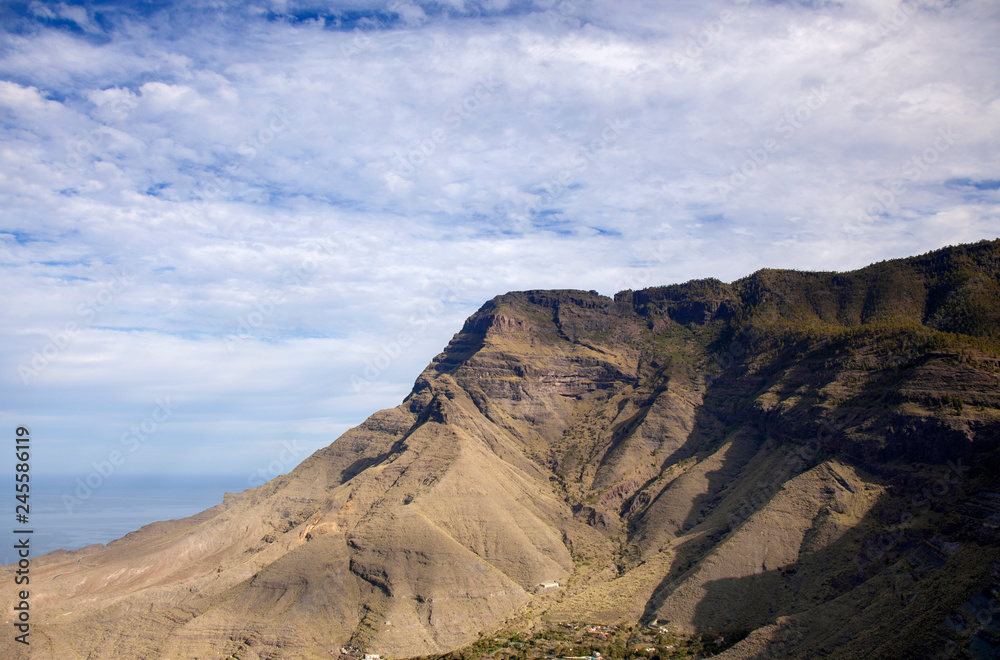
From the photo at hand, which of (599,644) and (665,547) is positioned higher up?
(665,547)

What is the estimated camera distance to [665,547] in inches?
5684

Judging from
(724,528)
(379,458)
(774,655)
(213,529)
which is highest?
(379,458)

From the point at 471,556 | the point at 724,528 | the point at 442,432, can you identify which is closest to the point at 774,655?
the point at 724,528

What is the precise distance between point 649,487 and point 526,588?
5048 centimetres

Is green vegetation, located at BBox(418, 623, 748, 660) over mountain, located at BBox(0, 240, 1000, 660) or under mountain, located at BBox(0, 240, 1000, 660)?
under

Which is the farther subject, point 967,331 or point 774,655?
point 967,331

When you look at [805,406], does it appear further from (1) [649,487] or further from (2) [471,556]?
(2) [471,556]

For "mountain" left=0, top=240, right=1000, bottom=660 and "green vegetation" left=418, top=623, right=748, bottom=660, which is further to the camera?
"green vegetation" left=418, top=623, right=748, bottom=660

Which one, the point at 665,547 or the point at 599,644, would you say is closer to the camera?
the point at 599,644

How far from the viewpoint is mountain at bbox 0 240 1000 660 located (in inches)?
3597

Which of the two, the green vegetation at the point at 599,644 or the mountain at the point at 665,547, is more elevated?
the mountain at the point at 665,547

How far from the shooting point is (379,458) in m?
192

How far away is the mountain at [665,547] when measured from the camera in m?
91.4

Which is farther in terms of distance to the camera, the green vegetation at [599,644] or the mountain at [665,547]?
the green vegetation at [599,644]
